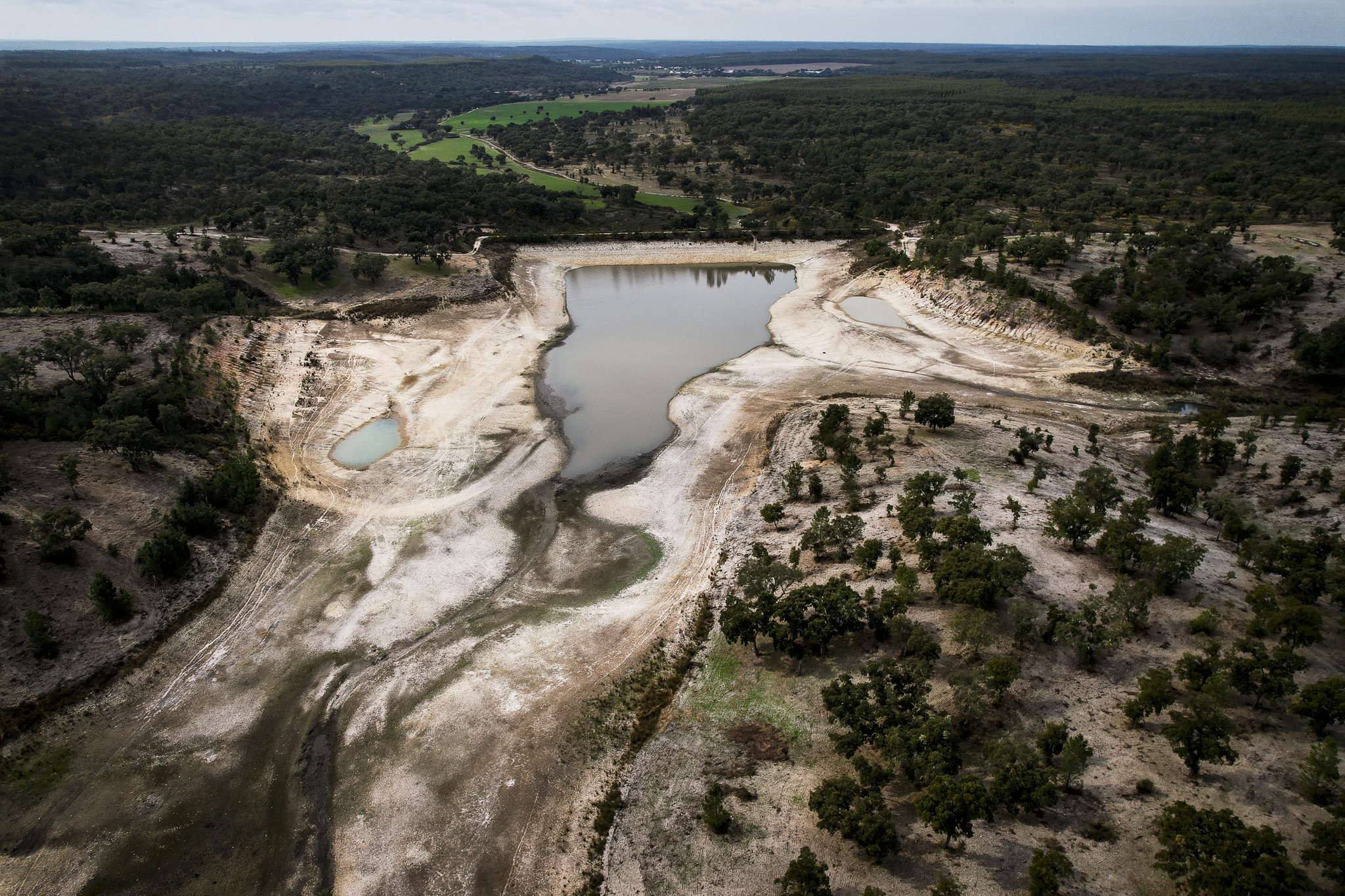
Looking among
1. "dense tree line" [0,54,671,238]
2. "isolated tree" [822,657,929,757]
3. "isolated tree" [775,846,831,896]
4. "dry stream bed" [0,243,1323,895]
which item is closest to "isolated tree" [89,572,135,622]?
"dry stream bed" [0,243,1323,895]

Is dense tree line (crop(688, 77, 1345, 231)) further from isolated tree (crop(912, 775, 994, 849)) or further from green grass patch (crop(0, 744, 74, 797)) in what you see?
green grass patch (crop(0, 744, 74, 797))

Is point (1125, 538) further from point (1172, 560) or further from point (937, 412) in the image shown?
point (937, 412)

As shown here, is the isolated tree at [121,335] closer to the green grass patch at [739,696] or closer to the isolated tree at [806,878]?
the green grass patch at [739,696]

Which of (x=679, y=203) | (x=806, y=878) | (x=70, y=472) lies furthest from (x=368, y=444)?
(x=679, y=203)

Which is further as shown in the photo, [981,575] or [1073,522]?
[1073,522]

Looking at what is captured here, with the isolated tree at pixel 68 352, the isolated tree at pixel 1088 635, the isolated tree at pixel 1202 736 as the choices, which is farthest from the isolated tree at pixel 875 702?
the isolated tree at pixel 68 352

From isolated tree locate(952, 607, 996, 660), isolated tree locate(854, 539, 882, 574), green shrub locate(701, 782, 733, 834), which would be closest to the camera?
green shrub locate(701, 782, 733, 834)
